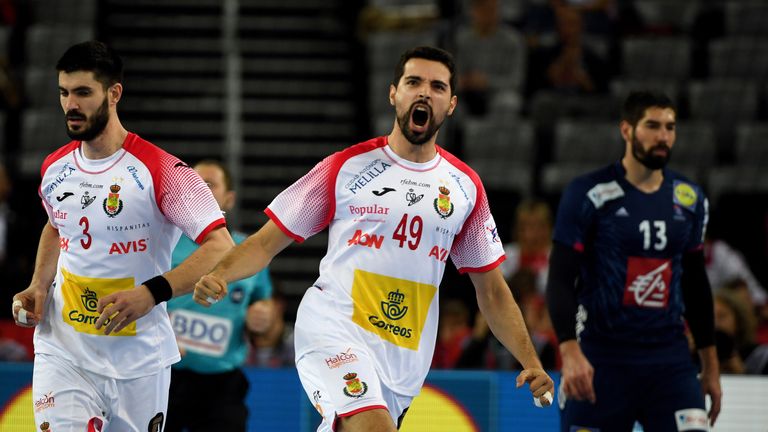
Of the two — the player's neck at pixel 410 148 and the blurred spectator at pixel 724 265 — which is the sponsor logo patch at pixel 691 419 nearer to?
the player's neck at pixel 410 148

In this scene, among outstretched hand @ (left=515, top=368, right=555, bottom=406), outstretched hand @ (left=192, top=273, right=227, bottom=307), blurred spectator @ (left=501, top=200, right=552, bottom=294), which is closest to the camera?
outstretched hand @ (left=192, top=273, right=227, bottom=307)

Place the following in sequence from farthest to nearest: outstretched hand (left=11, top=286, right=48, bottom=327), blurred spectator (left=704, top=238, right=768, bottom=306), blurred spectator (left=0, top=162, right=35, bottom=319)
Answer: blurred spectator (left=704, top=238, right=768, bottom=306) < blurred spectator (left=0, top=162, right=35, bottom=319) < outstretched hand (left=11, top=286, right=48, bottom=327)

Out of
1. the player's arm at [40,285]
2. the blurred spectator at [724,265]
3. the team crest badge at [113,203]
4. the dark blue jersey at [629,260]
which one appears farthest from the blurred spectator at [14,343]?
the blurred spectator at [724,265]

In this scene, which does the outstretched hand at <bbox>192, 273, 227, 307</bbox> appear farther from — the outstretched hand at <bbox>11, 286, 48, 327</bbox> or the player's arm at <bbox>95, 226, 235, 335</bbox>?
the outstretched hand at <bbox>11, 286, 48, 327</bbox>

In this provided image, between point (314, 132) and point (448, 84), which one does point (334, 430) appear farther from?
point (314, 132)

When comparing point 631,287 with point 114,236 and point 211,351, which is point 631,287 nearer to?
point 211,351

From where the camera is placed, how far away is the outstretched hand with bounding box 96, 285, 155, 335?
5.40m

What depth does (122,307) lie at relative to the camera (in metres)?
5.41

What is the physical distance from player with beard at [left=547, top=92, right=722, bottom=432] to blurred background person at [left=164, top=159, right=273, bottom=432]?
2.08 m

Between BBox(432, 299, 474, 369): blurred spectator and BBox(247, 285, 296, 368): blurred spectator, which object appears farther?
BBox(432, 299, 474, 369): blurred spectator

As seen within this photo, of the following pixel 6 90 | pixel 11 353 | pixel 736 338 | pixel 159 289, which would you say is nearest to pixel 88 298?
pixel 159 289

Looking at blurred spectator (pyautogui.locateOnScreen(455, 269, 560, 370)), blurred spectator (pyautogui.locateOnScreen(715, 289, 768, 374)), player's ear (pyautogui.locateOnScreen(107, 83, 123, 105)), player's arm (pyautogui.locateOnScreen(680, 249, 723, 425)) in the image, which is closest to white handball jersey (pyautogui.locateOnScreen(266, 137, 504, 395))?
player's ear (pyautogui.locateOnScreen(107, 83, 123, 105))

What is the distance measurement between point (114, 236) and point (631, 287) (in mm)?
2937

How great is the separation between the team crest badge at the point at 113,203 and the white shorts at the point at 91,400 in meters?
0.73
